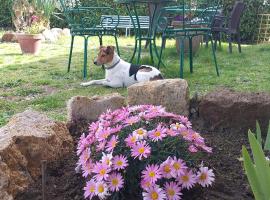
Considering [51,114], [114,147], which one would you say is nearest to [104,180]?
[114,147]

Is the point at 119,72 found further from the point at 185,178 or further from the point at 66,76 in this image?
the point at 185,178

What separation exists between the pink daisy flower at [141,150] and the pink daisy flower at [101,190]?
158 millimetres

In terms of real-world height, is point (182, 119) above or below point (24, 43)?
above

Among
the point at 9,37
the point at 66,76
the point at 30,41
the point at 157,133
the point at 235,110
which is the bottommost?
the point at 9,37

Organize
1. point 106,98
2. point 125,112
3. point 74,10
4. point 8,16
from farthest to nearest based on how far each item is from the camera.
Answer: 1. point 8,16
2. point 74,10
3. point 106,98
4. point 125,112

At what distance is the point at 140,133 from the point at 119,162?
15 centimetres

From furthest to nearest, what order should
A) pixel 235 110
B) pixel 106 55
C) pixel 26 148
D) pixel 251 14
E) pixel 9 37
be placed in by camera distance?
1. pixel 251 14
2. pixel 9 37
3. pixel 106 55
4. pixel 235 110
5. pixel 26 148

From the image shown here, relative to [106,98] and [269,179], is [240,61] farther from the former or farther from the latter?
[269,179]

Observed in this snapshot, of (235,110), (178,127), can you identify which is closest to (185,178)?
(178,127)

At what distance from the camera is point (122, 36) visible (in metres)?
13.0

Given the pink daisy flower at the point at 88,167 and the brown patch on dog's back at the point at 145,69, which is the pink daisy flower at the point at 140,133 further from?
the brown patch on dog's back at the point at 145,69

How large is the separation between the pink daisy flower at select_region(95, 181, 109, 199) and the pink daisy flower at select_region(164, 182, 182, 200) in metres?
0.23

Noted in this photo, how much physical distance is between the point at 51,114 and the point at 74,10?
9.14 ft

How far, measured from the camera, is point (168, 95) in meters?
2.82
